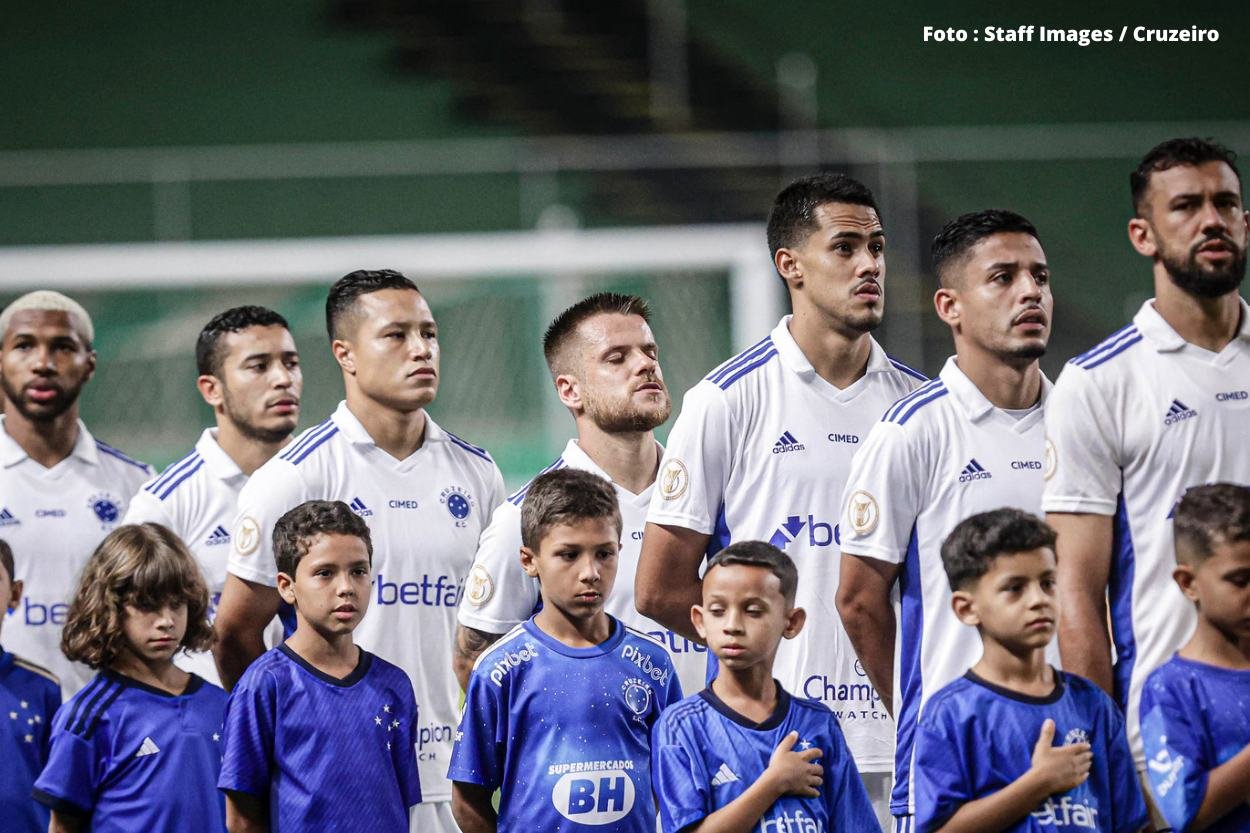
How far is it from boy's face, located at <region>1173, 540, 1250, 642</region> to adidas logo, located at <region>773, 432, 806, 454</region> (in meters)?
1.19

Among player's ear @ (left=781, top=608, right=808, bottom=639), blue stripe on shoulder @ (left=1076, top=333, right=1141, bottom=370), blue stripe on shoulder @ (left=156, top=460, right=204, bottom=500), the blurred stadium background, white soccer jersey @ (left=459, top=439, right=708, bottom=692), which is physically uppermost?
the blurred stadium background

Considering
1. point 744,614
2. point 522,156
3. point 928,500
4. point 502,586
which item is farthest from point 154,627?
point 522,156

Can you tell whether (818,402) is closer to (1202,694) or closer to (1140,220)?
(1140,220)

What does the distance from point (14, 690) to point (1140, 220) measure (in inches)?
127

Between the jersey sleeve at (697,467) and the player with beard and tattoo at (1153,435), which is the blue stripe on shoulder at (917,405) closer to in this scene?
the player with beard and tattoo at (1153,435)

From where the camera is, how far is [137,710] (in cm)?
451

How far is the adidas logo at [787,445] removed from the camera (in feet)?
15.5

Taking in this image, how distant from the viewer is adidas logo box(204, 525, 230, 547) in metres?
5.65

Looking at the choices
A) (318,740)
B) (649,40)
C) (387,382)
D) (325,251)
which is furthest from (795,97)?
(318,740)

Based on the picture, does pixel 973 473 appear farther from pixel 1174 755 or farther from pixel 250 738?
pixel 250 738

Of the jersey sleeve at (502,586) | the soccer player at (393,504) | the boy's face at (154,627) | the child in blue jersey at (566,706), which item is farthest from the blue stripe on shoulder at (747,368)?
the boy's face at (154,627)

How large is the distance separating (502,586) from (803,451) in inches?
34.2

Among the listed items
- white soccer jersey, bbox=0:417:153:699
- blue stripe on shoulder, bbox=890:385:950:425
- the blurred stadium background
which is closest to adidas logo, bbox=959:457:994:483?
blue stripe on shoulder, bbox=890:385:950:425

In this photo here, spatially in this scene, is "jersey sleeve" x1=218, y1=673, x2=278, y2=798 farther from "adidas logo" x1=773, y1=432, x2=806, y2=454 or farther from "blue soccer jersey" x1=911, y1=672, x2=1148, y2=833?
"blue soccer jersey" x1=911, y1=672, x2=1148, y2=833
